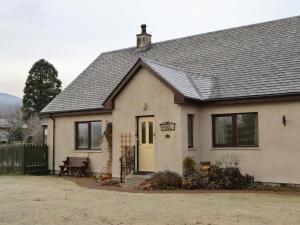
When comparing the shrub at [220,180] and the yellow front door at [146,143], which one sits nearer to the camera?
the shrub at [220,180]

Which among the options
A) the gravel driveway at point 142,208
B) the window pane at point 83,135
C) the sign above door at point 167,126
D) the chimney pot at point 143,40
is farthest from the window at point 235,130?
the chimney pot at point 143,40

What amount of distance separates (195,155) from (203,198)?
4.47 metres

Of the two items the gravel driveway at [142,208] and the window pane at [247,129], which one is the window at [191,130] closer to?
the window pane at [247,129]

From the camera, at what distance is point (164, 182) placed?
16.1 m

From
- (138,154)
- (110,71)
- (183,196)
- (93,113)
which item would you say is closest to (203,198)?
(183,196)

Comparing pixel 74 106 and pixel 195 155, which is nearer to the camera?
pixel 195 155

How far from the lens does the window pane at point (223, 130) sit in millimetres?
17656

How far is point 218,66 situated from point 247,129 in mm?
4051

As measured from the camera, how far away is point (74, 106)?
74.7 ft

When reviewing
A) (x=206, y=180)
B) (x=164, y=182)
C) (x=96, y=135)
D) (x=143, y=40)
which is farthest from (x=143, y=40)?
(x=206, y=180)

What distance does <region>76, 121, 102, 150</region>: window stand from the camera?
21797 mm

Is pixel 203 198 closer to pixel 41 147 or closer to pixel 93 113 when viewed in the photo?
pixel 93 113

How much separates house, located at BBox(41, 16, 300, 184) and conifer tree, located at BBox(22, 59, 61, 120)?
2974cm

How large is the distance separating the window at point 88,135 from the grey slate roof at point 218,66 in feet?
3.17
